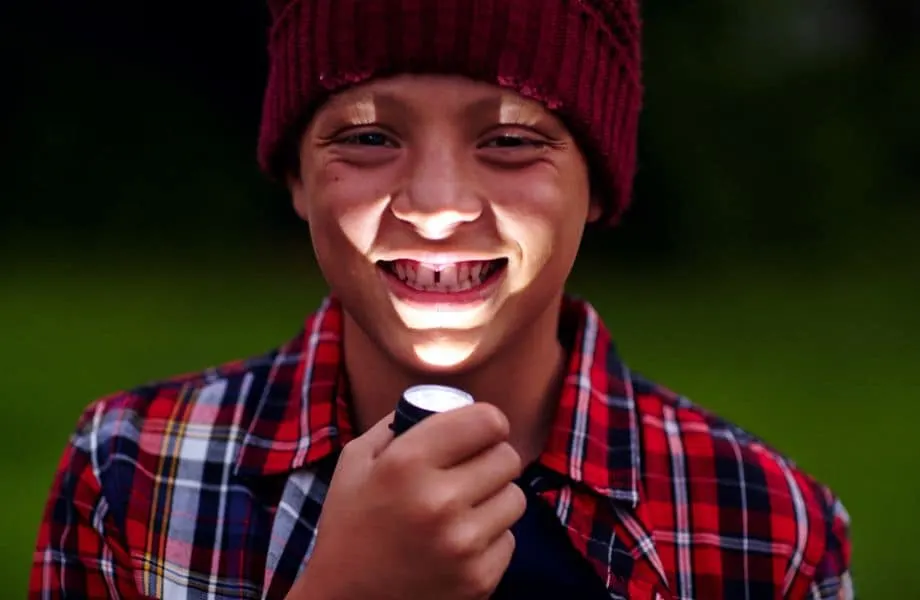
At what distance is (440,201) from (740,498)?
1.94 ft

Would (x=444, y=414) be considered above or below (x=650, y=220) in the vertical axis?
above

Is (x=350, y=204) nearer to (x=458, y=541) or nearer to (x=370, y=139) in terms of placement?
(x=370, y=139)

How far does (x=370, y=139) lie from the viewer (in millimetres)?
1378

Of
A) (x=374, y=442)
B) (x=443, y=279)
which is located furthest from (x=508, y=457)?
(x=443, y=279)

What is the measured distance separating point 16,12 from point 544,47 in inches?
203

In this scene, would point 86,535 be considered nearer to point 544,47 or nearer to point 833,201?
point 544,47

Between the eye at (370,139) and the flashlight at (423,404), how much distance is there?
0.29 m

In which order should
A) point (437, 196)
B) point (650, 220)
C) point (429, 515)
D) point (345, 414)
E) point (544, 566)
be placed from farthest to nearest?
point (650, 220) → point (345, 414) → point (544, 566) → point (437, 196) → point (429, 515)

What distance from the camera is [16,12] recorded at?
5.89 meters

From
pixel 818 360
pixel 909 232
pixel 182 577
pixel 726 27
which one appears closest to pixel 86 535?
pixel 182 577

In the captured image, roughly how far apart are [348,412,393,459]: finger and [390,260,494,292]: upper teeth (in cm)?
18

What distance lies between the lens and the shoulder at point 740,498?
5.09 ft

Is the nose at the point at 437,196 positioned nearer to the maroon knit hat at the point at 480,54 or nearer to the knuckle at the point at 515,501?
the maroon knit hat at the point at 480,54

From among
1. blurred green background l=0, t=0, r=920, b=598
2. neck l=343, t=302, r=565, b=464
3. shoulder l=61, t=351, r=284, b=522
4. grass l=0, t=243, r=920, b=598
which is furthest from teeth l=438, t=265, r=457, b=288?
blurred green background l=0, t=0, r=920, b=598
